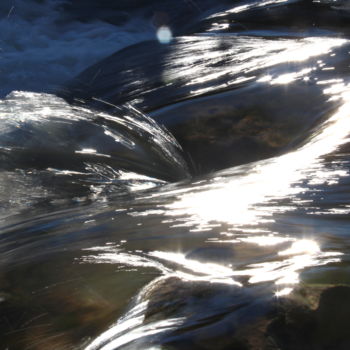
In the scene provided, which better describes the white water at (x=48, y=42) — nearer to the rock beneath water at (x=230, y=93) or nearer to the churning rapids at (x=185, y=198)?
the churning rapids at (x=185, y=198)

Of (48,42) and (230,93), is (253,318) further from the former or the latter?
(48,42)

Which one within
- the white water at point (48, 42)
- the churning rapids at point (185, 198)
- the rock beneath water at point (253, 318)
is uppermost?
the white water at point (48, 42)

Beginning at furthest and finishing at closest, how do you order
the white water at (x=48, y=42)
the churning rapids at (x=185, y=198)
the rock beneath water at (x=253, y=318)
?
1. the white water at (x=48, y=42)
2. the churning rapids at (x=185, y=198)
3. the rock beneath water at (x=253, y=318)

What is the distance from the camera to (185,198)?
2504 millimetres

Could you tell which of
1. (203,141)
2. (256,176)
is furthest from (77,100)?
(256,176)

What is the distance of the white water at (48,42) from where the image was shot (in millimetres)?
8188

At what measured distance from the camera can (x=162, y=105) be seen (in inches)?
193

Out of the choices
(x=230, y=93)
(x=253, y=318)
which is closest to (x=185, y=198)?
(x=253, y=318)

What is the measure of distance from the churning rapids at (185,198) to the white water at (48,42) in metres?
0.34

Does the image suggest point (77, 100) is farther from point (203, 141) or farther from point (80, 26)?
point (80, 26)

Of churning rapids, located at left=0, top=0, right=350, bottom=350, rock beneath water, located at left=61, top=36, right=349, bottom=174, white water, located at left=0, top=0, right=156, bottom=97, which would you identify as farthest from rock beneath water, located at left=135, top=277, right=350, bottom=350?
white water, located at left=0, top=0, right=156, bottom=97

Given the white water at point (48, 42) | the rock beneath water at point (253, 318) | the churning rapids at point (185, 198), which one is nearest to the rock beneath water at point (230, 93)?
the churning rapids at point (185, 198)

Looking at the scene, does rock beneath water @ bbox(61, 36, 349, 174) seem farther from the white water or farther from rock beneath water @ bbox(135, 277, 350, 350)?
rock beneath water @ bbox(135, 277, 350, 350)

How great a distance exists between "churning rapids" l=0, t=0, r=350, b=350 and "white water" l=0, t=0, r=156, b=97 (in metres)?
0.34
